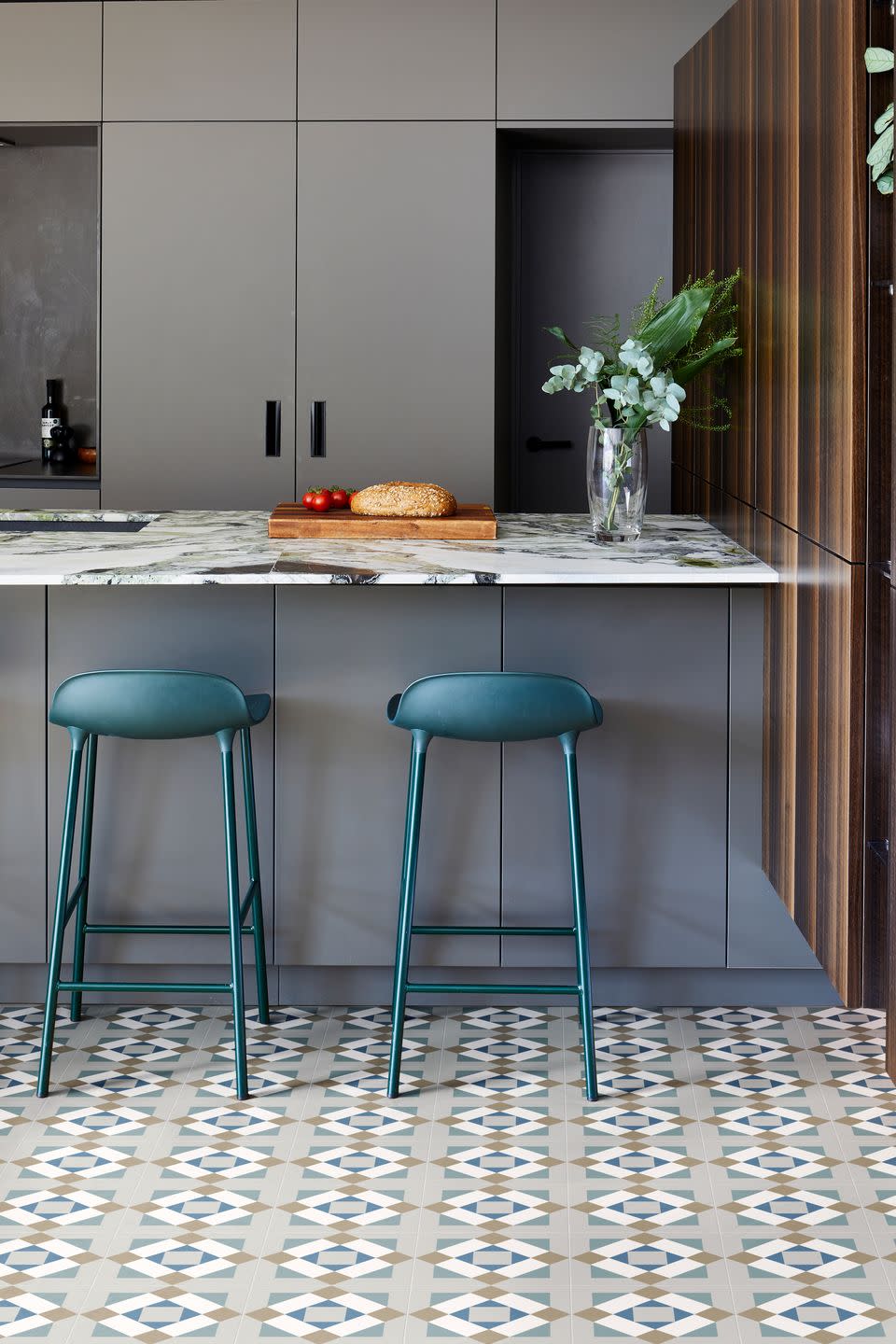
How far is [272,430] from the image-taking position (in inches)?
198

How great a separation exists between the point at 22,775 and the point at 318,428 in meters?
2.01

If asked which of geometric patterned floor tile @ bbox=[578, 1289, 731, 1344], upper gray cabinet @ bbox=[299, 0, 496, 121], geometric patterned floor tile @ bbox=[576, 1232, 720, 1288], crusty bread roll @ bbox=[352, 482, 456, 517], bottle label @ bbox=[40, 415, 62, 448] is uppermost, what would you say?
upper gray cabinet @ bbox=[299, 0, 496, 121]

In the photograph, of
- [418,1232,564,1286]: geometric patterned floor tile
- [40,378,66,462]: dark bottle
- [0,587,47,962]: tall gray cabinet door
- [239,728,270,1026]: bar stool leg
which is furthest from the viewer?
[40,378,66,462]: dark bottle

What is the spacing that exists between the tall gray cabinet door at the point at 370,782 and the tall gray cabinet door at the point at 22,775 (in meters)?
0.54

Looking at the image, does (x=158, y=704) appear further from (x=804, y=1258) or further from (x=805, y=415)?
(x=804, y=1258)

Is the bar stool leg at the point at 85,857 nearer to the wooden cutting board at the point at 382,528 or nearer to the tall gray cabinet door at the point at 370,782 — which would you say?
the tall gray cabinet door at the point at 370,782

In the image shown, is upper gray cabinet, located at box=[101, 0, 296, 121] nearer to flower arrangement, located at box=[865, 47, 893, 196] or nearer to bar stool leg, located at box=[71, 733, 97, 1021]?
bar stool leg, located at box=[71, 733, 97, 1021]

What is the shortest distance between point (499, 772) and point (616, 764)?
26 cm

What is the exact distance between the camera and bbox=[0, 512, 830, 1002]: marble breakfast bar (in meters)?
3.33

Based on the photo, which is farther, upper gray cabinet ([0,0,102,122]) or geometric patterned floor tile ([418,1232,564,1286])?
upper gray cabinet ([0,0,102,122])

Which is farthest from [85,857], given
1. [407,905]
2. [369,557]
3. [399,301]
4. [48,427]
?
[48,427]

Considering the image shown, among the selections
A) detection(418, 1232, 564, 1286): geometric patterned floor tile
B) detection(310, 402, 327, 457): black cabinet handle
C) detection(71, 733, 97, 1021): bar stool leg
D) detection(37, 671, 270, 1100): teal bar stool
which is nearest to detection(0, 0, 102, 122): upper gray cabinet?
detection(310, 402, 327, 457): black cabinet handle

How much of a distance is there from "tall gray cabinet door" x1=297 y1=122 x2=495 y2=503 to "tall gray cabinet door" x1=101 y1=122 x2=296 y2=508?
84 millimetres

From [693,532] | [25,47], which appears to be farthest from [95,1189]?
[25,47]
